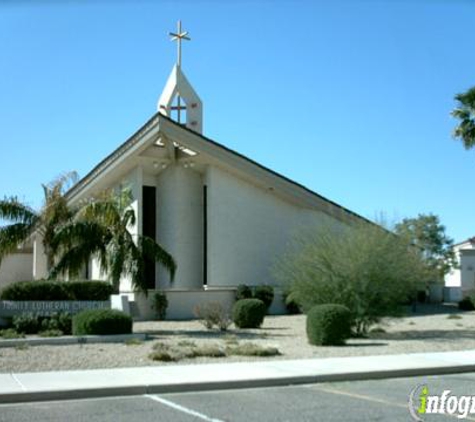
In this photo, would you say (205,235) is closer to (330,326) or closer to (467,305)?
(467,305)

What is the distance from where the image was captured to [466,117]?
31.3 metres

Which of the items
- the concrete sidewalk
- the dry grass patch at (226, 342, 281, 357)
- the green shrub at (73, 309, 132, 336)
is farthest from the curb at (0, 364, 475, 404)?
the green shrub at (73, 309, 132, 336)

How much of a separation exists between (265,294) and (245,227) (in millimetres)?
3829

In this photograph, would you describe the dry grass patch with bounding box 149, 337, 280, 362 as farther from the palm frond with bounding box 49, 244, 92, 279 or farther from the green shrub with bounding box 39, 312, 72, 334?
the palm frond with bounding box 49, 244, 92, 279

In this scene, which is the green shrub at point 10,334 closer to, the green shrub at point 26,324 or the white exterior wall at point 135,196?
the green shrub at point 26,324

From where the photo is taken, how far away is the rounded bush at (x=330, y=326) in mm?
18984

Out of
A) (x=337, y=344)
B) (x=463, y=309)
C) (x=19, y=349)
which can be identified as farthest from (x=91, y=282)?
(x=463, y=309)

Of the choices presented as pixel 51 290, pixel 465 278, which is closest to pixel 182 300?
pixel 51 290

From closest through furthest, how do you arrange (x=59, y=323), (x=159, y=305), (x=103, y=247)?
1. (x=59, y=323)
2. (x=103, y=247)
3. (x=159, y=305)

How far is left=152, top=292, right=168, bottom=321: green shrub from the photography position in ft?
101

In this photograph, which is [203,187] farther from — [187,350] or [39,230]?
[187,350]

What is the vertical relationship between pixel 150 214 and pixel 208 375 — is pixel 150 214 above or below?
above

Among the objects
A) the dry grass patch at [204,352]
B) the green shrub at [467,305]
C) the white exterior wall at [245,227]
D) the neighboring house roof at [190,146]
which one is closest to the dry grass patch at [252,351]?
the dry grass patch at [204,352]

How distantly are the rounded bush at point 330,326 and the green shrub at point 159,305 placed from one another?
12.5m
